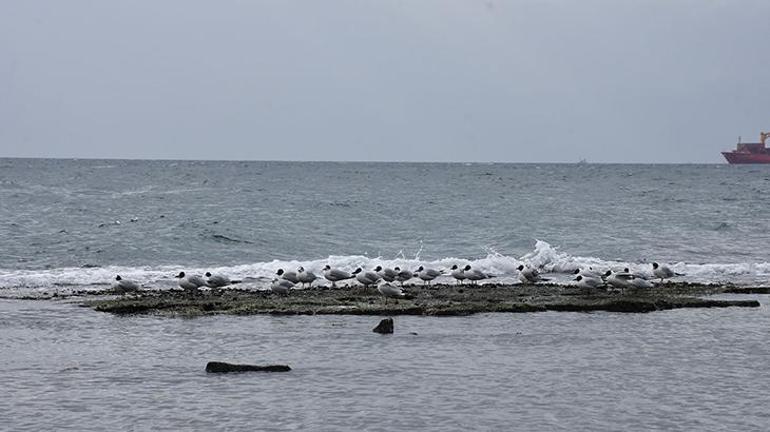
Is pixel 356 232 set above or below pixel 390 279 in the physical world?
above

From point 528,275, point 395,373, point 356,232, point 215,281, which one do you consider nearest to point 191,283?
point 215,281

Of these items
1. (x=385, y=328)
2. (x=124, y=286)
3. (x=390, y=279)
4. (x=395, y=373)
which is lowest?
(x=395, y=373)

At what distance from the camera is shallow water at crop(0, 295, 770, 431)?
11.7 meters

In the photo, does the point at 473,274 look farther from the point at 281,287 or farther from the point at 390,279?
the point at 281,287

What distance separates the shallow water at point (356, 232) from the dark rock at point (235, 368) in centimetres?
1223

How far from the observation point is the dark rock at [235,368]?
46.0 feet

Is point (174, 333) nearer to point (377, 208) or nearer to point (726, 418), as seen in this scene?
point (726, 418)

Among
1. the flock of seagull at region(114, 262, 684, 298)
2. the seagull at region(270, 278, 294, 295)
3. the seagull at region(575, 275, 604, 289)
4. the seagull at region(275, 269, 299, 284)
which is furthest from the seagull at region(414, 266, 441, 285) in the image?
the seagull at region(270, 278, 294, 295)

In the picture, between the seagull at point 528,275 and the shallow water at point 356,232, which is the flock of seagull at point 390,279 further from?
the shallow water at point 356,232

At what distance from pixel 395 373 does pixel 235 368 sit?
7.28ft

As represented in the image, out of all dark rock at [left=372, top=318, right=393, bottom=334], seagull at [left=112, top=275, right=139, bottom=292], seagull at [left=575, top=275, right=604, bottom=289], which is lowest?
dark rock at [left=372, top=318, right=393, bottom=334]

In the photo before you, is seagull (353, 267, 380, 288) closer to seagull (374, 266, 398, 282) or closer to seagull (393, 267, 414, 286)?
seagull (374, 266, 398, 282)

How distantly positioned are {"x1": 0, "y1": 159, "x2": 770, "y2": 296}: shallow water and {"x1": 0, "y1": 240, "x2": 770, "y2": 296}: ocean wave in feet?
0.26

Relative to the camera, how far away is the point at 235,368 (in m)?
14.1
